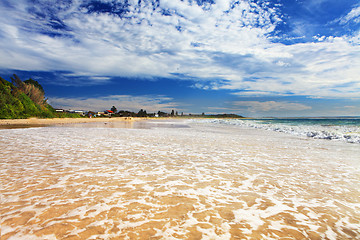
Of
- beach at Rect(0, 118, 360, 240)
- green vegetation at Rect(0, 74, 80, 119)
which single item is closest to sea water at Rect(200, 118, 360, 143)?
beach at Rect(0, 118, 360, 240)

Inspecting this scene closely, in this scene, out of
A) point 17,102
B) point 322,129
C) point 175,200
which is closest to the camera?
point 175,200

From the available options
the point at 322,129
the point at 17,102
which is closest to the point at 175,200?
the point at 322,129

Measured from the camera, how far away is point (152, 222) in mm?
2918

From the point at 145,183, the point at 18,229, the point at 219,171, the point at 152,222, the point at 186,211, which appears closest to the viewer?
the point at 18,229

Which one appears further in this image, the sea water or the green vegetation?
the green vegetation

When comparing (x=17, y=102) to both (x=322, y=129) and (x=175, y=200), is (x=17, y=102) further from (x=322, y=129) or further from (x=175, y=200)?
(x=322, y=129)

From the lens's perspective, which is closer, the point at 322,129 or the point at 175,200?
the point at 175,200

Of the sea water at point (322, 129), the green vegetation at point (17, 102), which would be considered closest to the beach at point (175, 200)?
the sea water at point (322, 129)

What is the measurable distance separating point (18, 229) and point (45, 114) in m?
45.8

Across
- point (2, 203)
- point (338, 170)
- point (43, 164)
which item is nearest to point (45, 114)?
point (43, 164)

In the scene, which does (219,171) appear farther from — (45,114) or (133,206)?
(45,114)

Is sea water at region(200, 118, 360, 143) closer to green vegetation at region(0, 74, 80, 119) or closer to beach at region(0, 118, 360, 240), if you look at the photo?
beach at region(0, 118, 360, 240)

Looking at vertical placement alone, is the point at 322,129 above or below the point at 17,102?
below

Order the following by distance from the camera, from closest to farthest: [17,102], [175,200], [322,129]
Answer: [175,200], [322,129], [17,102]
